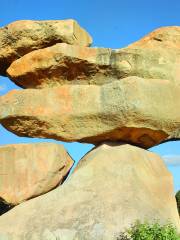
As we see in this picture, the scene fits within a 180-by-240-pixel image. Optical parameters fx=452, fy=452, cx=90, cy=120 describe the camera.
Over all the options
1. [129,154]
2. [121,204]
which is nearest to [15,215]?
[121,204]

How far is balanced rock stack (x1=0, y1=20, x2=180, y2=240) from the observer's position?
819cm

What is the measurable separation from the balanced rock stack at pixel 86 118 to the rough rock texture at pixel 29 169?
0.02 metres

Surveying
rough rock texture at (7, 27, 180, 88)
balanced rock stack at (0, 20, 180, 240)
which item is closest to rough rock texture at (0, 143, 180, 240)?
balanced rock stack at (0, 20, 180, 240)

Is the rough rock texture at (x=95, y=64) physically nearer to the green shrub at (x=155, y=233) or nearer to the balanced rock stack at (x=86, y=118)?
the balanced rock stack at (x=86, y=118)

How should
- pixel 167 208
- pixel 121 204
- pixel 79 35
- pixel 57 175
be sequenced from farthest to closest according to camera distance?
pixel 79 35 → pixel 57 175 → pixel 167 208 → pixel 121 204

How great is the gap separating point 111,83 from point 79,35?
4.69 feet

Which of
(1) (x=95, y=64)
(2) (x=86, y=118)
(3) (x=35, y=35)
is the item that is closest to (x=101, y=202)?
(2) (x=86, y=118)

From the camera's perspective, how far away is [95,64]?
9133 mm

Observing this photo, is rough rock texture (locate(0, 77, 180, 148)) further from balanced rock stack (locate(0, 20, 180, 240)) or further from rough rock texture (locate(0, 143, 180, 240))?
rough rock texture (locate(0, 143, 180, 240))

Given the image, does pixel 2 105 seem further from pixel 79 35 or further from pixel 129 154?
pixel 129 154

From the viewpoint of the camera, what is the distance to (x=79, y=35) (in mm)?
9648

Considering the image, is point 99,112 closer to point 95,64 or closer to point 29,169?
point 95,64

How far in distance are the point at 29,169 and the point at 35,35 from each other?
280 cm

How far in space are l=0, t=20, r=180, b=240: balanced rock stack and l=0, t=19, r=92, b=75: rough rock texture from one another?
21mm
